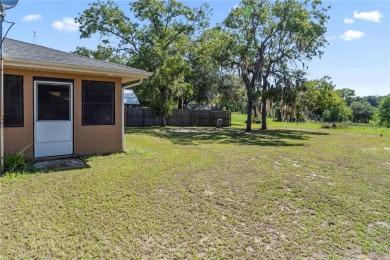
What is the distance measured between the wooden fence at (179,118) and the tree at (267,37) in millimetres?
6128

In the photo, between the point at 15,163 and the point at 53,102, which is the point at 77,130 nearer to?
the point at 53,102

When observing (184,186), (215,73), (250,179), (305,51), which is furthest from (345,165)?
(215,73)

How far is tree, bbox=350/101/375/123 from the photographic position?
5516 centimetres

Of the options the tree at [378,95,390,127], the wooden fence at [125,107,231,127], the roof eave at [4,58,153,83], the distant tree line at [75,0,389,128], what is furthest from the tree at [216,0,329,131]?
the tree at [378,95,390,127]

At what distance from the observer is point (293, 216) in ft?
11.7

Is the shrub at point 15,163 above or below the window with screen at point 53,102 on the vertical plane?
below

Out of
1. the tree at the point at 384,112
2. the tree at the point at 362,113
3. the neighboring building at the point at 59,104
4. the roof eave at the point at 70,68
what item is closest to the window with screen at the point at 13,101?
the neighboring building at the point at 59,104

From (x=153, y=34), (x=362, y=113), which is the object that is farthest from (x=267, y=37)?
(x=362, y=113)

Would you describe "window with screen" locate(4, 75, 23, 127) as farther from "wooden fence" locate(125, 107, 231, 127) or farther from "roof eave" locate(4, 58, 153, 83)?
"wooden fence" locate(125, 107, 231, 127)

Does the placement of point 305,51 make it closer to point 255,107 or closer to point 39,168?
point 255,107

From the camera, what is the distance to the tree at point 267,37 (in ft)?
48.9

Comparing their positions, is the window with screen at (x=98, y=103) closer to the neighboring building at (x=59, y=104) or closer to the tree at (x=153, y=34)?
the neighboring building at (x=59, y=104)

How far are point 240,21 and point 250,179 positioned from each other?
13.2 m

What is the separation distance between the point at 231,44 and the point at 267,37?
239 centimetres
